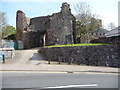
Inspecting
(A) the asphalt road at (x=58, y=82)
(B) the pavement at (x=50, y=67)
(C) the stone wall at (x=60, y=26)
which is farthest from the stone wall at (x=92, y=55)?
(C) the stone wall at (x=60, y=26)

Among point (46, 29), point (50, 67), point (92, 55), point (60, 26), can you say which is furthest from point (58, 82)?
point (46, 29)

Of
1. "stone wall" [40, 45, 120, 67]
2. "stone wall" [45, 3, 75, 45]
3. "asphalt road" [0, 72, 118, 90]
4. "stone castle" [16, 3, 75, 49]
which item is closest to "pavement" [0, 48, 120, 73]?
"stone wall" [40, 45, 120, 67]

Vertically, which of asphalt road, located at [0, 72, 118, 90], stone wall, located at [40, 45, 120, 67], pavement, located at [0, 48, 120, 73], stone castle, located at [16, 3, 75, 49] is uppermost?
stone castle, located at [16, 3, 75, 49]

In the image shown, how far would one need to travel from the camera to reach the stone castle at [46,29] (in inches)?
1111

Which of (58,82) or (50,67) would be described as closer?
(58,82)

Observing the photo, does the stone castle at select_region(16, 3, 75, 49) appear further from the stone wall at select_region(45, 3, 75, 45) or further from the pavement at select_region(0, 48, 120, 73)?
the pavement at select_region(0, 48, 120, 73)

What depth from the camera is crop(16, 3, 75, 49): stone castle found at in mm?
28219

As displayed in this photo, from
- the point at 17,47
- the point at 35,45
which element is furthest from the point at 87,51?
the point at 35,45

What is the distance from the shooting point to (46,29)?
3231 cm

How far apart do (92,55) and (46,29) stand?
17.0m

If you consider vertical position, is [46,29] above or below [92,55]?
above

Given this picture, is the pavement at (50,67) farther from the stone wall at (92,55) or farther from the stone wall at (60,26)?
the stone wall at (60,26)

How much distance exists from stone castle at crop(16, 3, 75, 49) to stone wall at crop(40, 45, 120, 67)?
233 inches

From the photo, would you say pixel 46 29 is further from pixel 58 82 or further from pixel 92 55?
pixel 58 82
